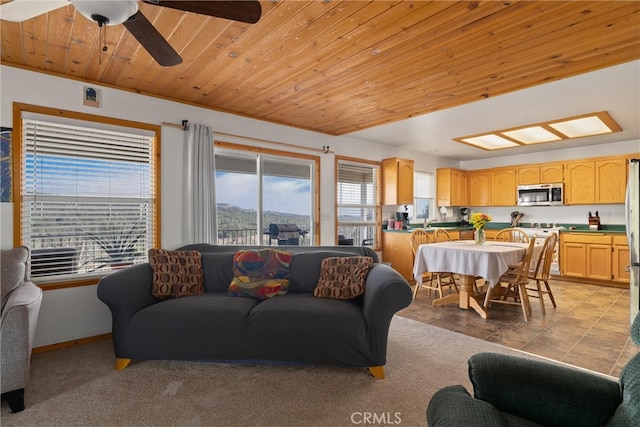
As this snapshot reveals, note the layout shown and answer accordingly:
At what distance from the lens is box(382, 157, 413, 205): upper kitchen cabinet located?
5738 mm

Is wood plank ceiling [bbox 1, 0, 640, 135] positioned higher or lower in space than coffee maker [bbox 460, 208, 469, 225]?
higher

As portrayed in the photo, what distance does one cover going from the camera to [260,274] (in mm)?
2951

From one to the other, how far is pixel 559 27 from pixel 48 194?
438cm

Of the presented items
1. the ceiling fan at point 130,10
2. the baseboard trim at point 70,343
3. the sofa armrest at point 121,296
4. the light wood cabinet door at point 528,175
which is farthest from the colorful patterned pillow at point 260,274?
the light wood cabinet door at point 528,175

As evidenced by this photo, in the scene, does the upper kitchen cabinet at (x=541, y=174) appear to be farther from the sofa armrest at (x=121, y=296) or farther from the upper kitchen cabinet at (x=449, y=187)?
the sofa armrest at (x=121, y=296)

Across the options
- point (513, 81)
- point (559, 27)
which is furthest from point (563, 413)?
point (513, 81)

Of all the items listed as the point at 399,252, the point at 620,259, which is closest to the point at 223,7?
the point at 399,252

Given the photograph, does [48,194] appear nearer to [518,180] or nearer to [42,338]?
[42,338]

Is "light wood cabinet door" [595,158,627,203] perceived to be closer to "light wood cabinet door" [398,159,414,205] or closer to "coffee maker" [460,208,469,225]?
"coffee maker" [460,208,469,225]

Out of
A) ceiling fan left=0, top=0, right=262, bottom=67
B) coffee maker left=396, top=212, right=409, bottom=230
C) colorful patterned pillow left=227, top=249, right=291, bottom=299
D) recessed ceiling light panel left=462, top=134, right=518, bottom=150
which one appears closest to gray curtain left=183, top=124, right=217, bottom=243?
colorful patterned pillow left=227, top=249, right=291, bottom=299

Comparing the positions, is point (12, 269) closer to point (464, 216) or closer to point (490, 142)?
point (490, 142)

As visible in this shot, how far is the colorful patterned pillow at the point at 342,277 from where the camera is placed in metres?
2.77

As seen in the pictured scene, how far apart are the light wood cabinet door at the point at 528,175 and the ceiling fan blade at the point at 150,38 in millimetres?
6810

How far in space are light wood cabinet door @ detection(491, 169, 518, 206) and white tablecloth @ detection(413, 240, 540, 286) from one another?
10.2 ft
